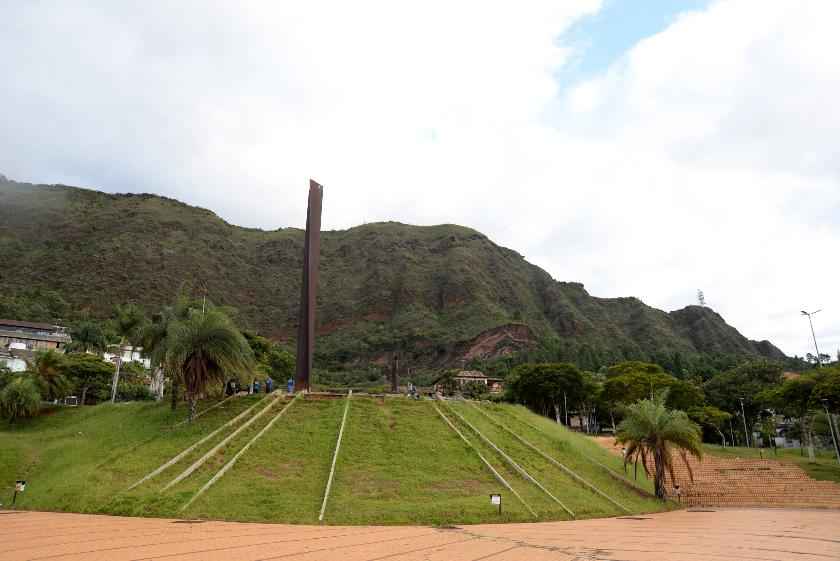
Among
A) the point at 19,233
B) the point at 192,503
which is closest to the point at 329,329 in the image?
the point at 19,233

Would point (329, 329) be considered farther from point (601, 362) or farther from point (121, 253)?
point (601, 362)

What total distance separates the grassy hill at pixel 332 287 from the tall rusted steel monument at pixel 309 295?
9798 cm

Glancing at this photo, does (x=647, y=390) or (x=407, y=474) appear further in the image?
(x=647, y=390)

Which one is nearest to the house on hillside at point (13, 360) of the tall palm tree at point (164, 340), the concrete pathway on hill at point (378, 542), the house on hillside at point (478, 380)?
the tall palm tree at point (164, 340)

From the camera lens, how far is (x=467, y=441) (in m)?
26.9

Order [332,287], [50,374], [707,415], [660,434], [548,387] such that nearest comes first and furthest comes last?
[660,434]
[50,374]
[707,415]
[548,387]
[332,287]

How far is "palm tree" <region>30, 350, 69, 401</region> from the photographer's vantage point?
4028cm

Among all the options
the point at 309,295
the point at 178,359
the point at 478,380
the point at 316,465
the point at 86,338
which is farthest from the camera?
the point at 478,380

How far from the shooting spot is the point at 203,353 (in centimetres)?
2688

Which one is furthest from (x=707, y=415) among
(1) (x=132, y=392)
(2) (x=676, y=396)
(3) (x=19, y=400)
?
(1) (x=132, y=392)

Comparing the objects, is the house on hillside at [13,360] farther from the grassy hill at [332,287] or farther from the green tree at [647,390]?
the green tree at [647,390]

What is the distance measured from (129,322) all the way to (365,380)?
86143mm

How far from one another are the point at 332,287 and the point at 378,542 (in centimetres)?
16763

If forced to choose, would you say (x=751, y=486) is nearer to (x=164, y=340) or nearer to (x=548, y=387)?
(x=164, y=340)
